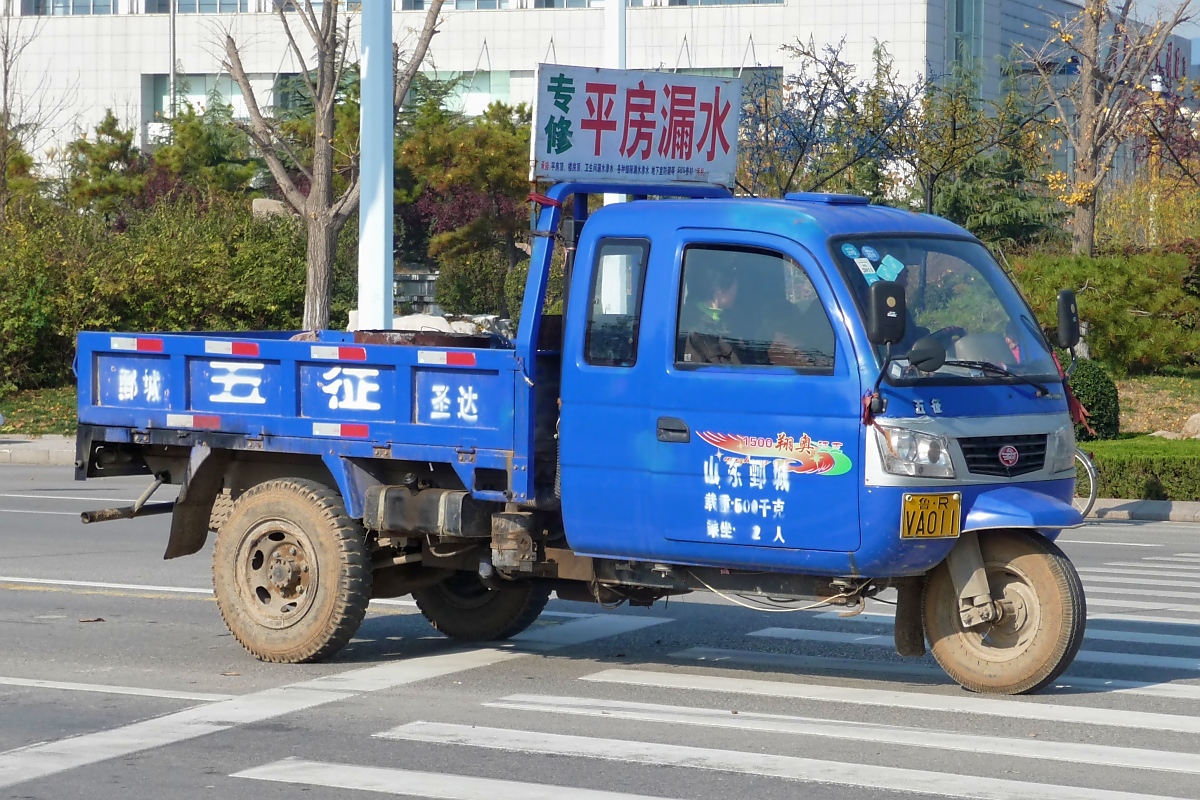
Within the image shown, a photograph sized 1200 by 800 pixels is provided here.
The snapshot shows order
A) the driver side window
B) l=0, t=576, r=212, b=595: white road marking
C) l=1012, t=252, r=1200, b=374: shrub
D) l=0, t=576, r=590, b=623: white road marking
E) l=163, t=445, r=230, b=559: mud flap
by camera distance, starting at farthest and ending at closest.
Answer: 1. l=1012, t=252, r=1200, b=374: shrub
2. l=0, t=576, r=212, b=595: white road marking
3. l=0, t=576, r=590, b=623: white road marking
4. l=163, t=445, r=230, b=559: mud flap
5. the driver side window

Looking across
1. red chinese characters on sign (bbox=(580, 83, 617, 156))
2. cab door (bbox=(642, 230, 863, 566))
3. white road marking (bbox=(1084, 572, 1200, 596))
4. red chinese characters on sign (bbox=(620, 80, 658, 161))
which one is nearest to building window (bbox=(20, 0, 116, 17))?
white road marking (bbox=(1084, 572, 1200, 596))

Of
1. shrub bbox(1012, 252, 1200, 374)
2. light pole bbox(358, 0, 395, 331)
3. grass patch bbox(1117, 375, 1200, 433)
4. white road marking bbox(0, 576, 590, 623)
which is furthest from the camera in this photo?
shrub bbox(1012, 252, 1200, 374)

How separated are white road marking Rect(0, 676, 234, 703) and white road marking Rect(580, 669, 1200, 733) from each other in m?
1.88

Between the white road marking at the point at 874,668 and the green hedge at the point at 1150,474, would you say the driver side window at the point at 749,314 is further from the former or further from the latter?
the green hedge at the point at 1150,474

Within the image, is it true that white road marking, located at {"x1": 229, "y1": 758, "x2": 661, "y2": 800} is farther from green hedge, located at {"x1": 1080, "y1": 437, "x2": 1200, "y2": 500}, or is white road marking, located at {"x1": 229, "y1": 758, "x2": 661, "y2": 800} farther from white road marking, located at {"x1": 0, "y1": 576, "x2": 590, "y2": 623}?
green hedge, located at {"x1": 1080, "y1": 437, "x2": 1200, "y2": 500}

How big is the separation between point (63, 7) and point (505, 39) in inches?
915

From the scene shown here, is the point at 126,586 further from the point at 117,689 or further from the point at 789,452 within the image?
the point at 789,452

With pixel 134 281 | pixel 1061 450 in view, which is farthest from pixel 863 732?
pixel 134 281

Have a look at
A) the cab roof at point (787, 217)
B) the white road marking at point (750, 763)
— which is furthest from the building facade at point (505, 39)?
the white road marking at point (750, 763)

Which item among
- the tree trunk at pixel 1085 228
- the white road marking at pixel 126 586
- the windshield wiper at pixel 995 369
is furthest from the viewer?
the tree trunk at pixel 1085 228

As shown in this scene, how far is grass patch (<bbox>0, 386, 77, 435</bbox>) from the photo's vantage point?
1024 inches

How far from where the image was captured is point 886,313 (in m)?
7.02

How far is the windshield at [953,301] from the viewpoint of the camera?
7527 mm

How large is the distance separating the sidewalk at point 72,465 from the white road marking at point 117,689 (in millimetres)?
12079
